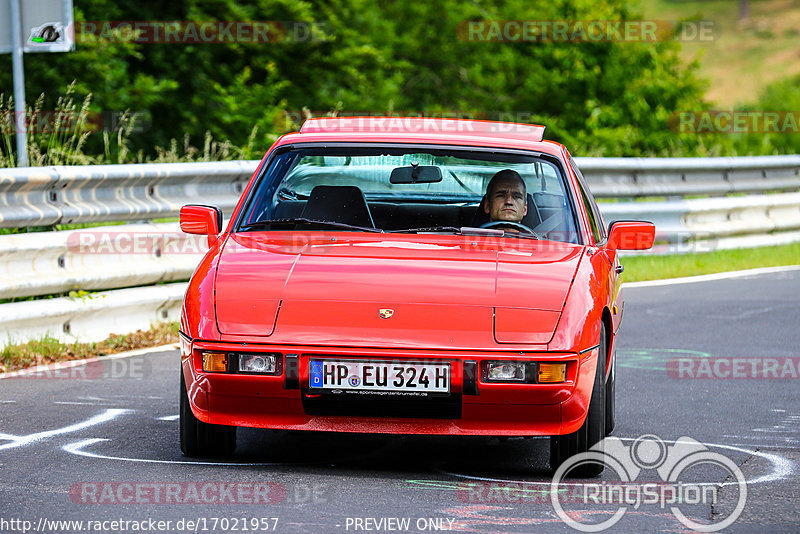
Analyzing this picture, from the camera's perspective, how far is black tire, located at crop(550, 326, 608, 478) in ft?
17.9

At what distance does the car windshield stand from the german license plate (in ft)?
4.20

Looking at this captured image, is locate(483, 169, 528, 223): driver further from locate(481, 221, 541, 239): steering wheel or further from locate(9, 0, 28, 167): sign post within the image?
locate(9, 0, 28, 167): sign post

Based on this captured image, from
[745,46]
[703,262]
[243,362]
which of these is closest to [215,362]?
[243,362]

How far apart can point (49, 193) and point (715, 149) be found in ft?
44.2

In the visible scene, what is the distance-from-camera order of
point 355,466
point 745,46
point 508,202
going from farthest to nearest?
point 745,46 → point 508,202 → point 355,466

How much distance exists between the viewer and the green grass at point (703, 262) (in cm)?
1389

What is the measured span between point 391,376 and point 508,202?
5.58 ft

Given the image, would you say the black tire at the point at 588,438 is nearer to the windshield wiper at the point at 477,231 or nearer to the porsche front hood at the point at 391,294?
the porsche front hood at the point at 391,294

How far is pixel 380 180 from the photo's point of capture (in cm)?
735

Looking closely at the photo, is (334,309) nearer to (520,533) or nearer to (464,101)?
(520,533)

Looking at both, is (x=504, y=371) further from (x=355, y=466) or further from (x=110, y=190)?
(x=110, y=190)

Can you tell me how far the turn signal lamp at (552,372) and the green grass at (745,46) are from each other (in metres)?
96.3

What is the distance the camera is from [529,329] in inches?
206

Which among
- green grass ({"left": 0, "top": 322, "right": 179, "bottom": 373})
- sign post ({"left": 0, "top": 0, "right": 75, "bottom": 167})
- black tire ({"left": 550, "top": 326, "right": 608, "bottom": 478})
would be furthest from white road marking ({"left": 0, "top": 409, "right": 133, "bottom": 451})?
sign post ({"left": 0, "top": 0, "right": 75, "bottom": 167})
